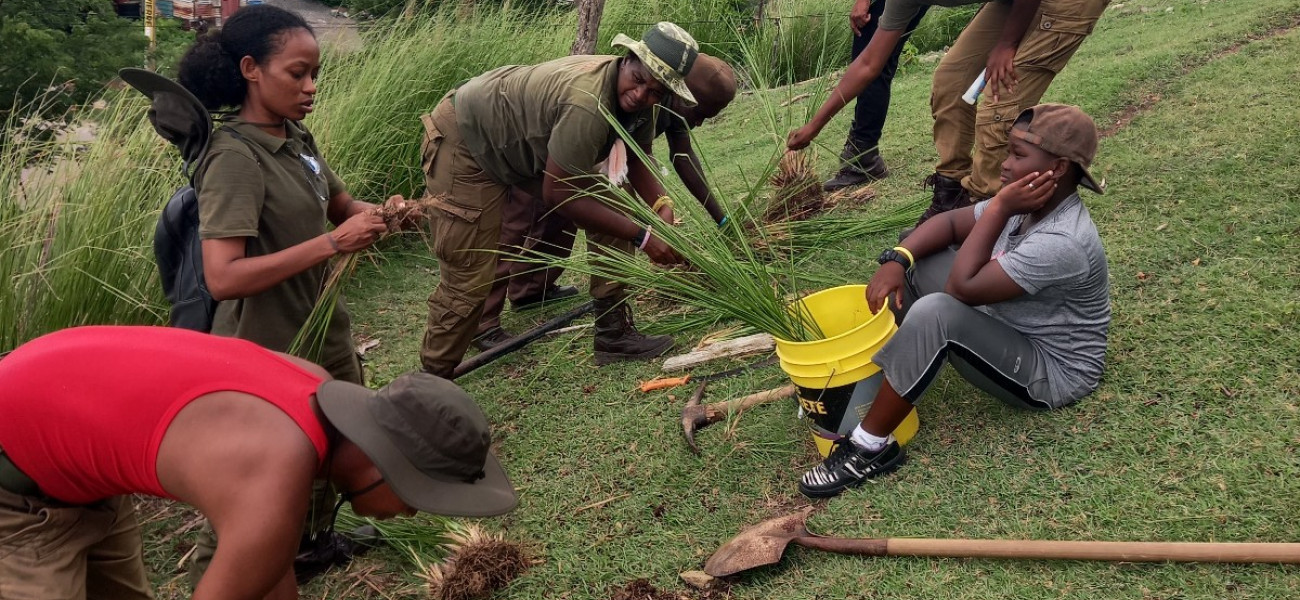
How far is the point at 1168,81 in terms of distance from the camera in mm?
5895

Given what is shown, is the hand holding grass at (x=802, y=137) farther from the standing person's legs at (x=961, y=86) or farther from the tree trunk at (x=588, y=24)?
the tree trunk at (x=588, y=24)

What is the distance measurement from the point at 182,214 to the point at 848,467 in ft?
7.21

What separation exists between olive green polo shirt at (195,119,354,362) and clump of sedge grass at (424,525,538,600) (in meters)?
0.78

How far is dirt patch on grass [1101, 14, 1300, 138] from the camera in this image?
18.0 ft

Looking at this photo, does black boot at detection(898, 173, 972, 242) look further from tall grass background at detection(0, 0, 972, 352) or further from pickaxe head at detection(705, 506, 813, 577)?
pickaxe head at detection(705, 506, 813, 577)

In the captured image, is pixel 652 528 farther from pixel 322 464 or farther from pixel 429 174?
pixel 429 174

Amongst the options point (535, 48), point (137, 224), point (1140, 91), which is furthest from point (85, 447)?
point (535, 48)

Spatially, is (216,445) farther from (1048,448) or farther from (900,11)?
(900,11)

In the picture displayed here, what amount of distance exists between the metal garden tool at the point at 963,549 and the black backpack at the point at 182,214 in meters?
1.77

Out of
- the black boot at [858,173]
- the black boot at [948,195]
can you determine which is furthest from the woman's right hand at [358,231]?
the black boot at [858,173]

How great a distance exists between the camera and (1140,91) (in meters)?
5.85

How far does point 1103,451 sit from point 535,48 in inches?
243

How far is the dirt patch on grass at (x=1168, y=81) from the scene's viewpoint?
18.0ft

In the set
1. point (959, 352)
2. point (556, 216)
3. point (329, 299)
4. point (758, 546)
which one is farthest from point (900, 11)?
point (329, 299)
